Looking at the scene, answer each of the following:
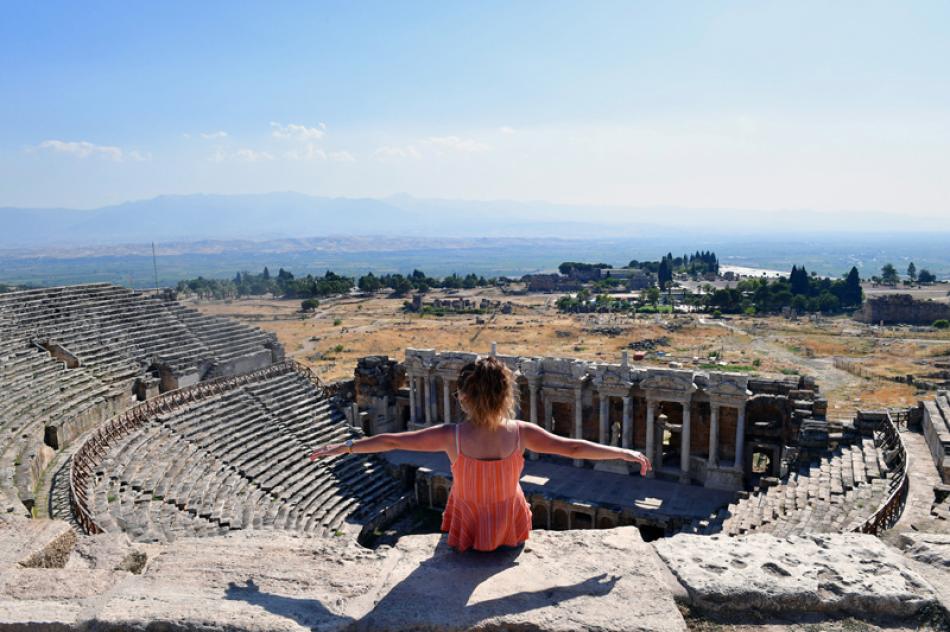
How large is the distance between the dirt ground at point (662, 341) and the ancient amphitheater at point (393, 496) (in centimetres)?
1544

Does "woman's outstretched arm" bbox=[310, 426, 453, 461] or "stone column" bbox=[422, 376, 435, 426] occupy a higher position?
"woman's outstretched arm" bbox=[310, 426, 453, 461]

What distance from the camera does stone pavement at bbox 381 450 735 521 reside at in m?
24.0

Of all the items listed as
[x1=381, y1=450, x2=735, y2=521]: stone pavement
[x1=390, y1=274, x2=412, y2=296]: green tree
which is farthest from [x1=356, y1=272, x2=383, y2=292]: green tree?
[x1=381, y1=450, x2=735, y2=521]: stone pavement

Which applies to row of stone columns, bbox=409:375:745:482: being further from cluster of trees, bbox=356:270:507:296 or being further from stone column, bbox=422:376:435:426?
cluster of trees, bbox=356:270:507:296

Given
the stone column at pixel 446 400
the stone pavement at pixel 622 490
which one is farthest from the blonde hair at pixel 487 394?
the stone column at pixel 446 400

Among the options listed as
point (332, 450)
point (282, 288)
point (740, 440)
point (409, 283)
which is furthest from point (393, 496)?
point (282, 288)

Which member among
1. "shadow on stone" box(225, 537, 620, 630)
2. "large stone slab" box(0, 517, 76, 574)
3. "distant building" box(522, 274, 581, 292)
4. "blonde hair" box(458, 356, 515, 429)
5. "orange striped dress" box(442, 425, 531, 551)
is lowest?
"distant building" box(522, 274, 581, 292)

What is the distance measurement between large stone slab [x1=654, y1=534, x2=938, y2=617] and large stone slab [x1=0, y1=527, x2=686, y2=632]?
32cm

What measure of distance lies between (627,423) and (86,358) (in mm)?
22615

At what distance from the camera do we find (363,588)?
15.2 ft

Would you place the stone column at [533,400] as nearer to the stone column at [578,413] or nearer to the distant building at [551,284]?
the stone column at [578,413]

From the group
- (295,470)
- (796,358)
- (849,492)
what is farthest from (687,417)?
(796,358)

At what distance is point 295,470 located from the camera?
972 inches

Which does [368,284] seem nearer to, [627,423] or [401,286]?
[401,286]
